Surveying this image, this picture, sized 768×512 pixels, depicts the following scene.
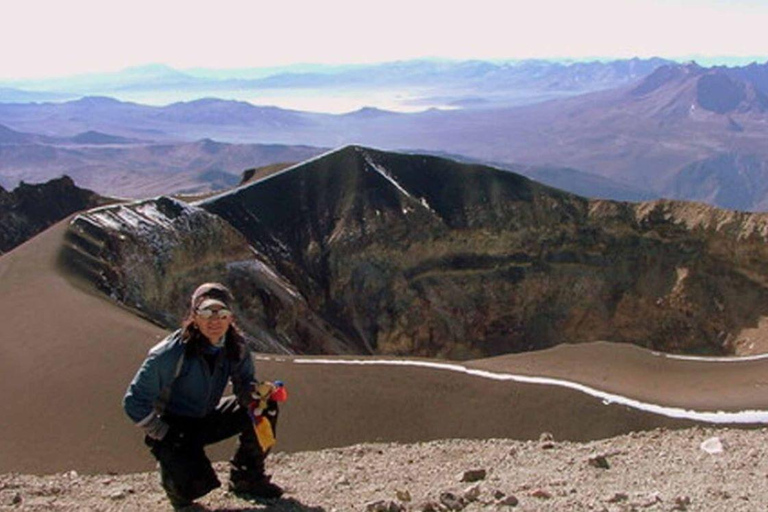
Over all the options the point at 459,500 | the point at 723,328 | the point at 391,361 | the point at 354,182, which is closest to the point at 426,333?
the point at 354,182

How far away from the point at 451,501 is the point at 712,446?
22.4ft

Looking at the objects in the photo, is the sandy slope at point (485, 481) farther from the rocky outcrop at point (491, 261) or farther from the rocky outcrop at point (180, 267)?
the rocky outcrop at point (491, 261)

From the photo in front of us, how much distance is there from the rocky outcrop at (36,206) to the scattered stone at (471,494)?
44709 millimetres

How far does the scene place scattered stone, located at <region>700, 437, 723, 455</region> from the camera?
1402 cm

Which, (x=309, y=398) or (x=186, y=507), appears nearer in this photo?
(x=186, y=507)

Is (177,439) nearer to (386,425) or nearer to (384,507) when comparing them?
(384,507)

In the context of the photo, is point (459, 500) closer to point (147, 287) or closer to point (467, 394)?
point (467, 394)

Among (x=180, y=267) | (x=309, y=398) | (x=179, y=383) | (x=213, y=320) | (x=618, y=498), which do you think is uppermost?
(x=213, y=320)

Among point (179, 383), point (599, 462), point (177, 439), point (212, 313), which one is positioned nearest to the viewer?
point (212, 313)

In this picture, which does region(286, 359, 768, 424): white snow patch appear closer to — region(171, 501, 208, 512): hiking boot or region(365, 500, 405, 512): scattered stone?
region(365, 500, 405, 512): scattered stone

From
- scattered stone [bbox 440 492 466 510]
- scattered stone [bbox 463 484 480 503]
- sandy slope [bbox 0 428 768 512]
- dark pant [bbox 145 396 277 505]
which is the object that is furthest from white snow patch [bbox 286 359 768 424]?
dark pant [bbox 145 396 277 505]

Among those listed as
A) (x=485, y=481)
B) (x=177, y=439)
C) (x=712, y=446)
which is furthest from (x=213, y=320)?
(x=712, y=446)

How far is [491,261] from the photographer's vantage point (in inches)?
2101

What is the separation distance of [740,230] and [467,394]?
35.6m
